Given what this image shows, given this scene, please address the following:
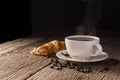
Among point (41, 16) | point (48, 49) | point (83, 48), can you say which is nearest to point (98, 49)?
point (83, 48)

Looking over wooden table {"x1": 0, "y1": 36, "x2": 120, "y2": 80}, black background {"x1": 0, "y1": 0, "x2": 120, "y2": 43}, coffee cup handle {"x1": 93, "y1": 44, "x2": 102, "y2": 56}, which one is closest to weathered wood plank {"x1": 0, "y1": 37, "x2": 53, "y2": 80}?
wooden table {"x1": 0, "y1": 36, "x2": 120, "y2": 80}

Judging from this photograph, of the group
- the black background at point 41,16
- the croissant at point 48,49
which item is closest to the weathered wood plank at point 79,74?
the croissant at point 48,49

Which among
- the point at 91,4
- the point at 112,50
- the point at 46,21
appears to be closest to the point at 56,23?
the point at 46,21

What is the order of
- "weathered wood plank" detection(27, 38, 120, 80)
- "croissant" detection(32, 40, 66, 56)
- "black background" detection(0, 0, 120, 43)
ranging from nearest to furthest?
→ "weathered wood plank" detection(27, 38, 120, 80)
"croissant" detection(32, 40, 66, 56)
"black background" detection(0, 0, 120, 43)

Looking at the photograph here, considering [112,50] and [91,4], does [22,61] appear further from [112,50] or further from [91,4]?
[91,4]

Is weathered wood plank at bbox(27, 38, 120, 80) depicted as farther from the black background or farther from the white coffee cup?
the black background

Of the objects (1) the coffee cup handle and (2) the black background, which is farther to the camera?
(2) the black background

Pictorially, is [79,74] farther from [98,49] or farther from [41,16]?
[41,16]

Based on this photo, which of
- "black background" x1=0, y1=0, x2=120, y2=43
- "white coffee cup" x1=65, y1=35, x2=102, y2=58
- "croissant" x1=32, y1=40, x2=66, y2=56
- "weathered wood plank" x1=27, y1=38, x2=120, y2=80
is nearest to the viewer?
"weathered wood plank" x1=27, y1=38, x2=120, y2=80
